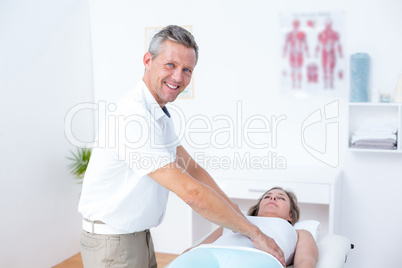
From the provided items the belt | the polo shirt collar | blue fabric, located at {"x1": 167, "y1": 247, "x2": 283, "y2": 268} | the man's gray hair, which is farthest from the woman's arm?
the man's gray hair

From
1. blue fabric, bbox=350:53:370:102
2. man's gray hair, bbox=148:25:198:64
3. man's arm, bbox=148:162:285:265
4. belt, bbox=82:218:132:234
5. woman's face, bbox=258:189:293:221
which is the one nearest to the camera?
man's arm, bbox=148:162:285:265

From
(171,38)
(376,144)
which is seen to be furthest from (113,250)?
(376,144)

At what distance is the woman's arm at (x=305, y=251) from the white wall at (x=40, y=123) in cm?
185

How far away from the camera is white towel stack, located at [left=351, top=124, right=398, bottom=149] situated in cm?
277

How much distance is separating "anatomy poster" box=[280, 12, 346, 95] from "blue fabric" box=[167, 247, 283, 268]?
1731 mm

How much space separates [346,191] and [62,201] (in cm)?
206

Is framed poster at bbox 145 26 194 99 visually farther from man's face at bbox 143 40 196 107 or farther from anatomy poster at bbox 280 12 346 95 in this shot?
man's face at bbox 143 40 196 107

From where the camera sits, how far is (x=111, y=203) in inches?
61.6

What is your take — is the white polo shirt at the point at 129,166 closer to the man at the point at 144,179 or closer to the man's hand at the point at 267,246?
the man at the point at 144,179

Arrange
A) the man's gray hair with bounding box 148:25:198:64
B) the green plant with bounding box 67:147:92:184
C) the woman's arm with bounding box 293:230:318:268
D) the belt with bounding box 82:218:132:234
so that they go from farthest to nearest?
the green plant with bounding box 67:147:92:184
the woman's arm with bounding box 293:230:318:268
the belt with bounding box 82:218:132:234
the man's gray hair with bounding box 148:25:198:64

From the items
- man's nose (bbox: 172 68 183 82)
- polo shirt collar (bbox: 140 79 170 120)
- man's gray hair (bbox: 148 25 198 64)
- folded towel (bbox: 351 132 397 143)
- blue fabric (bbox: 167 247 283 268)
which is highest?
man's gray hair (bbox: 148 25 198 64)

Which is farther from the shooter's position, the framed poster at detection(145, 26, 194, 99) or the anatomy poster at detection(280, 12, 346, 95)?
the framed poster at detection(145, 26, 194, 99)

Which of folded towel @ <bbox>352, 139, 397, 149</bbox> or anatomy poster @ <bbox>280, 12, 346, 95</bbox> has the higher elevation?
anatomy poster @ <bbox>280, 12, 346, 95</bbox>

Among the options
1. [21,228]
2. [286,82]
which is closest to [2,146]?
[21,228]
